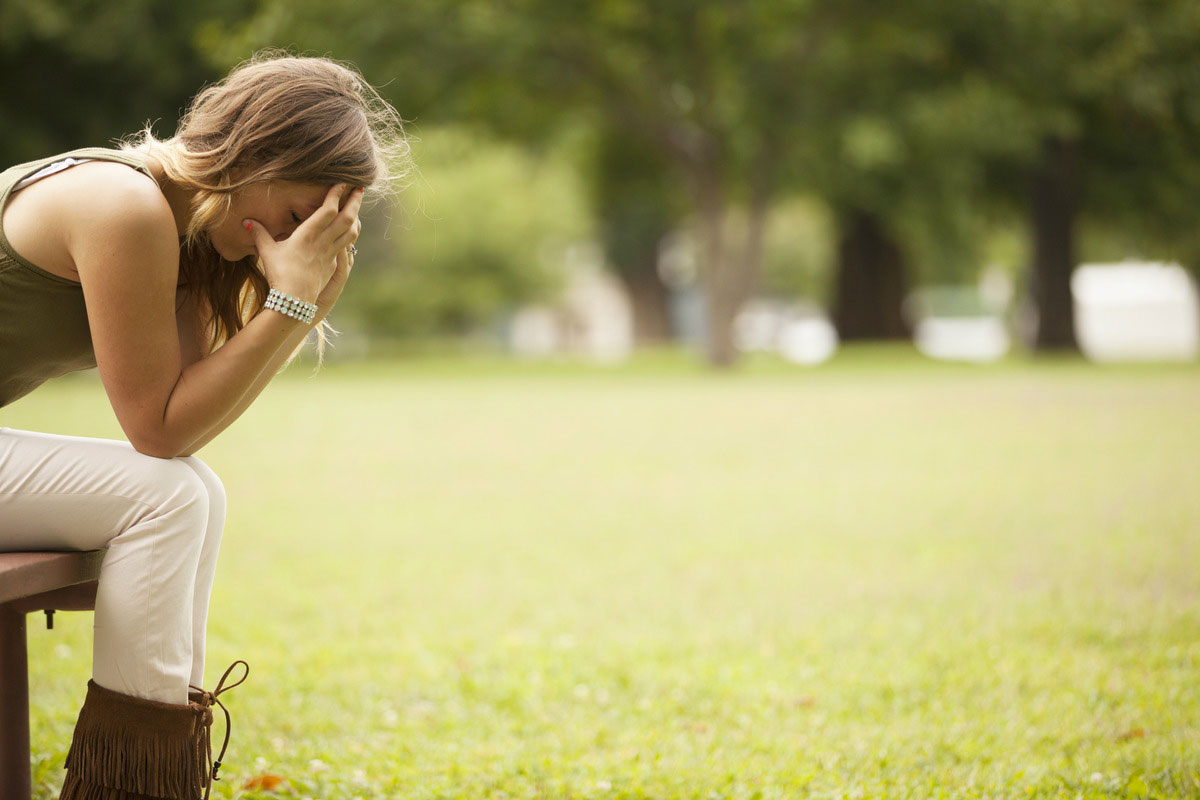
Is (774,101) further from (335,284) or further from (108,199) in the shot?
(108,199)

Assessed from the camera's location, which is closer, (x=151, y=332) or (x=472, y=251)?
(x=151, y=332)

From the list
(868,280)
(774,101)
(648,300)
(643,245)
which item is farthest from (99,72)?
(648,300)

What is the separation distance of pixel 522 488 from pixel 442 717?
5.72 metres

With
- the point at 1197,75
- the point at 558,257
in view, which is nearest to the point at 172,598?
the point at 1197,75

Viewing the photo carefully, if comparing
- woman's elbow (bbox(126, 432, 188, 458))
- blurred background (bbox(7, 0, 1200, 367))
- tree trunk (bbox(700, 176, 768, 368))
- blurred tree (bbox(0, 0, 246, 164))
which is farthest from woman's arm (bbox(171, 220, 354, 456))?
blurred tree (bbox(0, 0, 246, 164))

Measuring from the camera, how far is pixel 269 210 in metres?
2.45

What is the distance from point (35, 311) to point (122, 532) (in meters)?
0.49

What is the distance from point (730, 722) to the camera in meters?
3.79

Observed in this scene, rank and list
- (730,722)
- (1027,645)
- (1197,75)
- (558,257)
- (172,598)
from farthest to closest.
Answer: (558,257), (1197,75), (1027,645), (730,722), (172,598)

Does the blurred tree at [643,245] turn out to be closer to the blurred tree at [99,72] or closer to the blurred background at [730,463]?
the blurred background at [730,463]

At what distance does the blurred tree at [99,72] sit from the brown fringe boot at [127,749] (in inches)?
943

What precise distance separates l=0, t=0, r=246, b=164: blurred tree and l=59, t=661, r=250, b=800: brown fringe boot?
2395cm

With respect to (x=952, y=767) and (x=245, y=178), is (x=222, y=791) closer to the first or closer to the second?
(x=245, y=178)

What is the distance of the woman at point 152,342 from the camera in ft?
7.30
